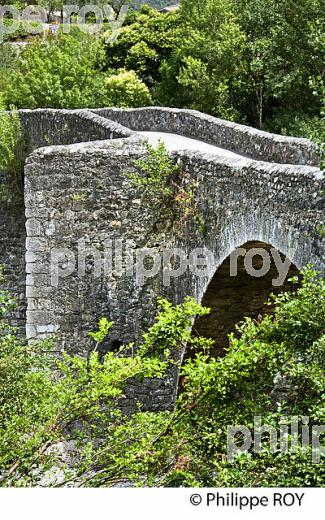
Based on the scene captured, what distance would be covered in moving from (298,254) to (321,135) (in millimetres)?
1084

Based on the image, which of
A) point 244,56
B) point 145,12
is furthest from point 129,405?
point 145,12

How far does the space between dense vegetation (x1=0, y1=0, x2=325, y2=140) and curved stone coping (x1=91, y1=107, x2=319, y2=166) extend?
5.52m

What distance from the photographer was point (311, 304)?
7445mm

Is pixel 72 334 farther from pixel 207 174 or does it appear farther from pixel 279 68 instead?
pixel 279 68

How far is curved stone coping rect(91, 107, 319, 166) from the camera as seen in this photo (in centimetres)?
1177

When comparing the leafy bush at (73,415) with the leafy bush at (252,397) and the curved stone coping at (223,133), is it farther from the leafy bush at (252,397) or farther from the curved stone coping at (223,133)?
the curved stone coping at (223,133)

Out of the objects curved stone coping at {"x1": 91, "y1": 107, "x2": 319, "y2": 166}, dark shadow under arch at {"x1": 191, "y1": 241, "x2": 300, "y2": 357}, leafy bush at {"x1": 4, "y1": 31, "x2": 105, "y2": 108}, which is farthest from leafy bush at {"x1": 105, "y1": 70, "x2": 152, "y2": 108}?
dark shadow under arch at {"x1": 191, "y1": 241, "x2": 300, "y2": 357}

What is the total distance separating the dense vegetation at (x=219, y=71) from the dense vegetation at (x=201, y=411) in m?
16.1

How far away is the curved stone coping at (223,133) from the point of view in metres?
11.8

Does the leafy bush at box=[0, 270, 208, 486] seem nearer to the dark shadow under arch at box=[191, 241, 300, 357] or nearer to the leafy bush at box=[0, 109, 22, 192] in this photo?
the dark shadow under arch at box=[191, 241, 300, 357]

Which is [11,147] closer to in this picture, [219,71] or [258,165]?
[258,165]

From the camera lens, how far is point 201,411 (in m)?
7.99

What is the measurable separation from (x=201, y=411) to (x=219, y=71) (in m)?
22.5

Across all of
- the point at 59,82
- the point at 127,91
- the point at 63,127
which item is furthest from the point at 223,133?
the point at 127,91
